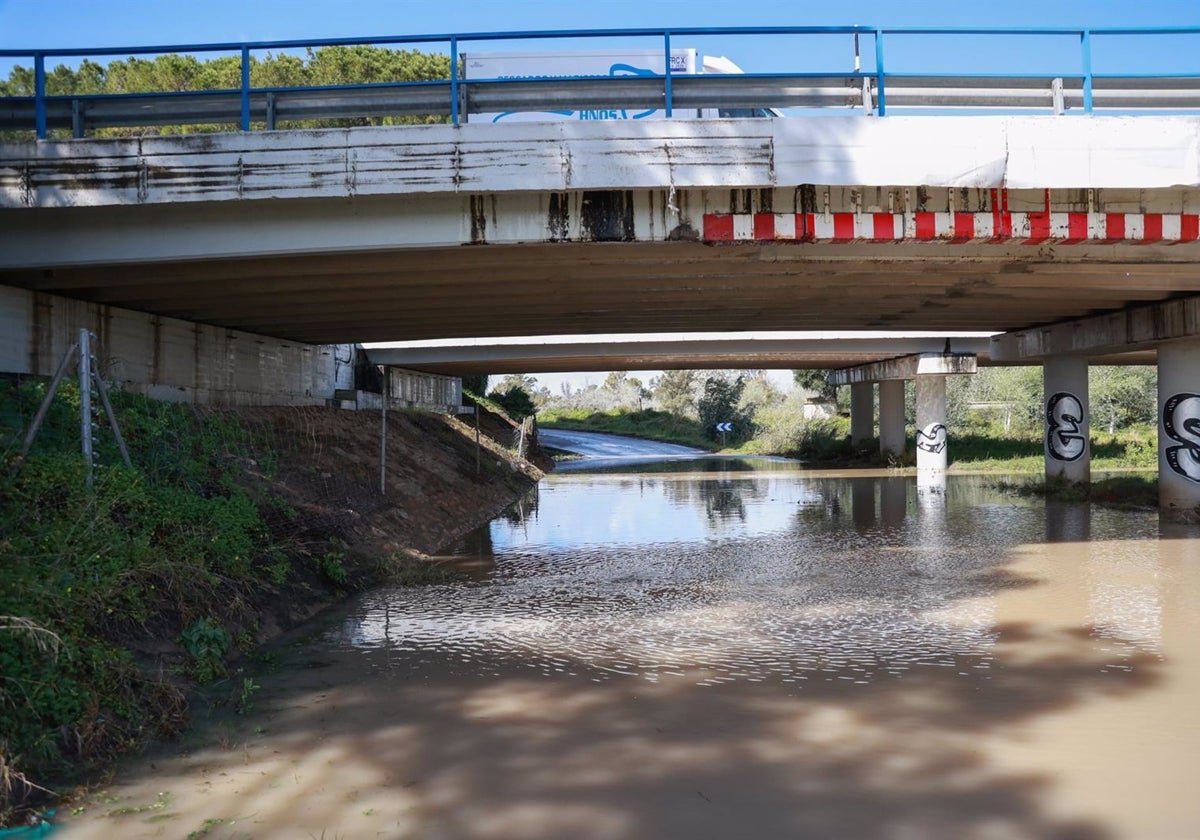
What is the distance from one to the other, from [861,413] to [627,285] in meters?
31.2

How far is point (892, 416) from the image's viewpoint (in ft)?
126

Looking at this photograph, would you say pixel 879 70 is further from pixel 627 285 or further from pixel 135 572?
pixel 135 572

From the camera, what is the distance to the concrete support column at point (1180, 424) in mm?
17875

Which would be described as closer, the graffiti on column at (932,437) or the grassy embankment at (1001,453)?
the grassy embankment at (1001,453)

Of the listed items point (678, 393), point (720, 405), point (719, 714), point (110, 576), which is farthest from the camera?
point (678, 393)

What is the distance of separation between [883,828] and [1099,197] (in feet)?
30.5

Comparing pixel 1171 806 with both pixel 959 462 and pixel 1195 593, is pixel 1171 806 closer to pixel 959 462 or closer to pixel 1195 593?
pixel 1195 593

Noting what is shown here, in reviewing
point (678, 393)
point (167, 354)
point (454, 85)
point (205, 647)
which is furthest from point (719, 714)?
point (678, 393)

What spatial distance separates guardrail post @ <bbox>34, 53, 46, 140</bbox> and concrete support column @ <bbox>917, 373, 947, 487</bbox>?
28.1 m

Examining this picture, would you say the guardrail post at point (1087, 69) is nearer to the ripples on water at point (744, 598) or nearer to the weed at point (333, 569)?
the ripples on water at point (744, 598)

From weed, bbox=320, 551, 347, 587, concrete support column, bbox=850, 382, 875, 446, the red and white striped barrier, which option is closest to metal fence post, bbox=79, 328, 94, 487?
weed, bbox=320, 551, 347, 587

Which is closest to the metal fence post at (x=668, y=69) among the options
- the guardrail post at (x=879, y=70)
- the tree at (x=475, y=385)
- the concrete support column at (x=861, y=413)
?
the guardrail post at (x=879, y=70)

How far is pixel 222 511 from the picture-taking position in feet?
31.4

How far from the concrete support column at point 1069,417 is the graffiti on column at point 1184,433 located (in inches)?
172
